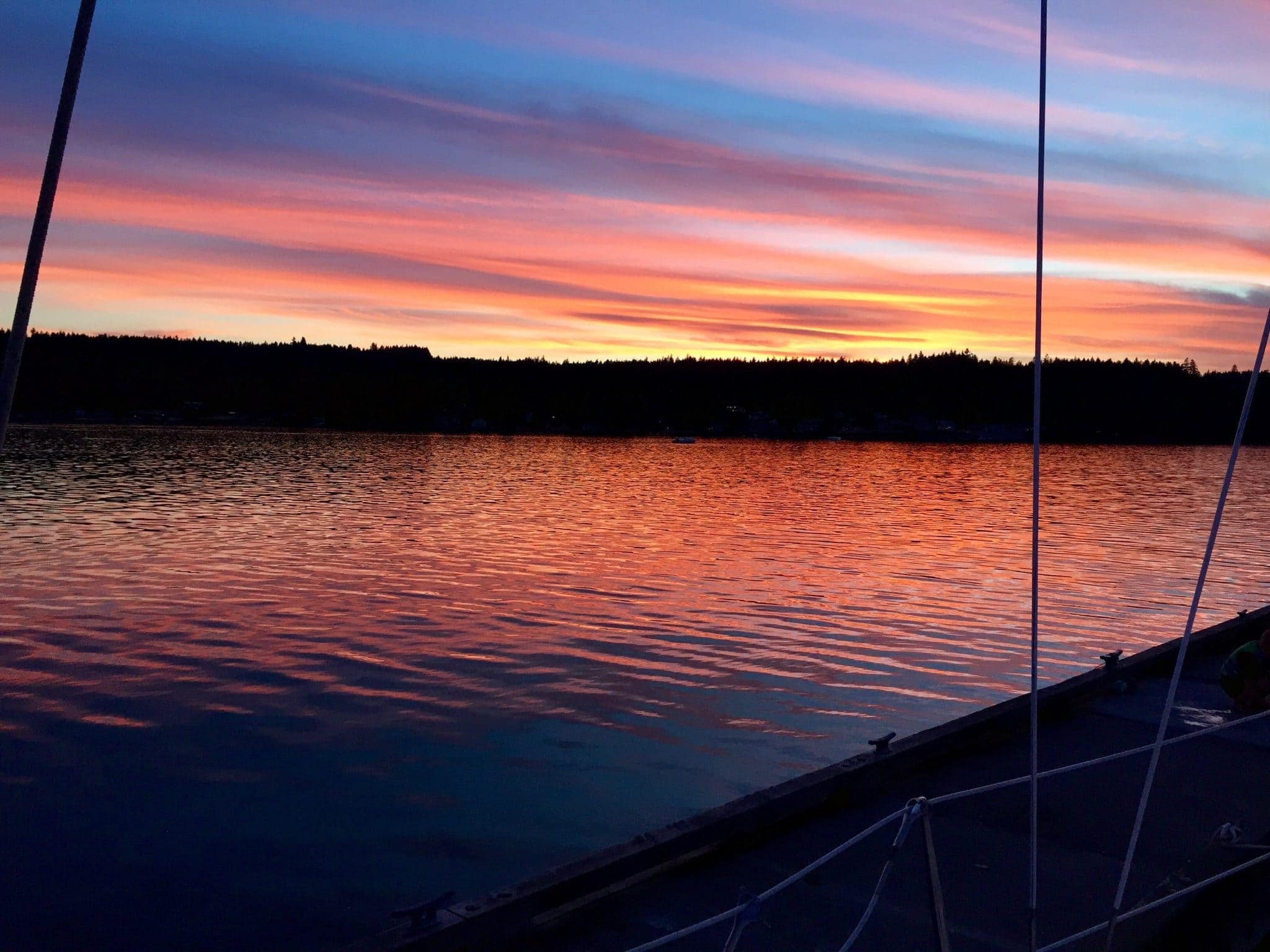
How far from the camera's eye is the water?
10797mm

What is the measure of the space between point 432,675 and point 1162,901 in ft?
44.7

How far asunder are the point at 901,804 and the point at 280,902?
5831 mm

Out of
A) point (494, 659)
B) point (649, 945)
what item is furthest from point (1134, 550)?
point (649, 945)

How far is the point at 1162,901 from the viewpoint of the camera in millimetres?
6711

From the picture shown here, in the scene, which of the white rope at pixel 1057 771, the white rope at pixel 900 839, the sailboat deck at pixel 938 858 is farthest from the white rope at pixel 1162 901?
the white rope at pixel 900 839

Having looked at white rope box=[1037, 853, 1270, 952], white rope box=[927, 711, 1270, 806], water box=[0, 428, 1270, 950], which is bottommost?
water box=[0, 428, 1270, 950]

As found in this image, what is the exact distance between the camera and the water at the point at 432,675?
1080cm

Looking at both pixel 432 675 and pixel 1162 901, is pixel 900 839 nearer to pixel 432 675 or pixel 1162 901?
pixel 1162 901

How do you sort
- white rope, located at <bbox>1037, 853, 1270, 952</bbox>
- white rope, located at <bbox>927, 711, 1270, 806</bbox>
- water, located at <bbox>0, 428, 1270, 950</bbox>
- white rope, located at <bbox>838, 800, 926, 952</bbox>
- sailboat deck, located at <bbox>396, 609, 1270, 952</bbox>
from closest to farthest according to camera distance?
white rope, located at <bbox>838, 800, 926, 952</bbox>, white rope, located at <bbox>927, 711, 1270, 806</bbox>, white rope, located at <bbox>1037, 853, 1270, 952</bbox>, sailboat deck, located at <bbox>396, 609, 1270, 952</bbox>, water, located at <bbox>0, 428, 1270, 950</bbox>

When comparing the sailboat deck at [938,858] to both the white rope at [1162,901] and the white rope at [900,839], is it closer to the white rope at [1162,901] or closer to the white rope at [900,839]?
the white rope at [1162,901]

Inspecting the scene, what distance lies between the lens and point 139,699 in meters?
16.5

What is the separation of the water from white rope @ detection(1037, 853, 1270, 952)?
19.0 feet

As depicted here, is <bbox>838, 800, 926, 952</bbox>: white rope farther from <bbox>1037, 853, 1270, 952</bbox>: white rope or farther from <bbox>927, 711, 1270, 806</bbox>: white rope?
<bbox>1037, 853, 1270, 952</bbox>: white rope

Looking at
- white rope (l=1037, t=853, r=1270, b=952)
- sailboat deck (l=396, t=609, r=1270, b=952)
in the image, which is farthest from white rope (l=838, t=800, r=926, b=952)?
white rope (l=1037, t=853, r=1270, b=952)
